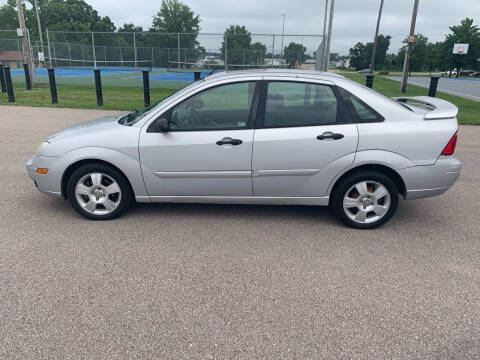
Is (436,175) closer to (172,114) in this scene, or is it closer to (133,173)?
(172,114)

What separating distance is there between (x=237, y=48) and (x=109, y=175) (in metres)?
16.8

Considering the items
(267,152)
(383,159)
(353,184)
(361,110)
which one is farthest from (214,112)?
(383,159)

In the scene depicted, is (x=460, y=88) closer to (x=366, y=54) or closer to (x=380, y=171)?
(x=380, y=171)

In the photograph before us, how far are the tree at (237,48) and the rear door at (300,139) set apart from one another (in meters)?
16.1

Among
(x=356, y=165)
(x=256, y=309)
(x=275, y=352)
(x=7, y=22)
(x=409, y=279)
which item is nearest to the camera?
(x=275, y=352)

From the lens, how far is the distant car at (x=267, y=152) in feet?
12.9

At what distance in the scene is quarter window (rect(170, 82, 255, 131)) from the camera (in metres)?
4.08

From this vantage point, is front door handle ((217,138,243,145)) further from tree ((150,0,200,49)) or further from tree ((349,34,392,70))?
tree ((349,34,392,70))

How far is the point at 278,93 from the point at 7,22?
107m

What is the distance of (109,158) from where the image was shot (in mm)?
4094

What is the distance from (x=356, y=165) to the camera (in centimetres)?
397

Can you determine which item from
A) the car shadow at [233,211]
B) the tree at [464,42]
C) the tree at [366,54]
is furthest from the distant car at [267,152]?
the tree at [366,54]

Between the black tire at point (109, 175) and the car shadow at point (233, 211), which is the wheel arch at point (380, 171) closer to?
the car shadow at point (233, 211)

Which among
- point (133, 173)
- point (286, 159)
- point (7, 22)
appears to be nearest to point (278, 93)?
point (286, 159)
